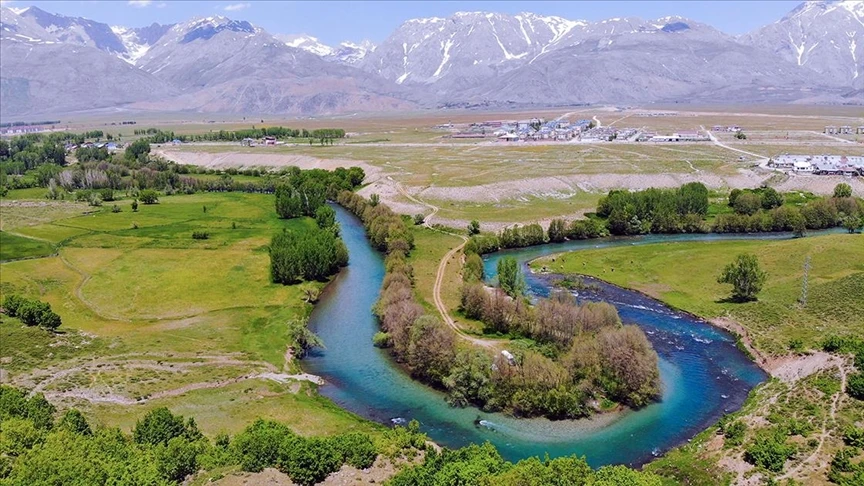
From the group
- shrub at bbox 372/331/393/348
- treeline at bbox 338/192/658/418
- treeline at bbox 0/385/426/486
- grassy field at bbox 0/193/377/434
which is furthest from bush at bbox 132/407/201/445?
shrub at bbox 372/331/393/348

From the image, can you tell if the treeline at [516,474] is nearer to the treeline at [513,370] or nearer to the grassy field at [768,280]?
the treeline at [513,370]

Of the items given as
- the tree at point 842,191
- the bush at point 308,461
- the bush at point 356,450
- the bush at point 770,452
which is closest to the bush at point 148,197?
the bush at point 308,461

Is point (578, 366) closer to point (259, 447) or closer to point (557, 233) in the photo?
point (259, 447)

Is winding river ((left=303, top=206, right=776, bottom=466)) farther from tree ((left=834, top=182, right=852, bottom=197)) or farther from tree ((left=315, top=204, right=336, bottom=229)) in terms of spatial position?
tree ((left=834, top=182, right=852, bottom=197))


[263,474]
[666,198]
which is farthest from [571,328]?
[666,198]

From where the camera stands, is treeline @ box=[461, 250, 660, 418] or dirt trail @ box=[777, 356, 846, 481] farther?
treeline @ box=[461, 250, 660, 418]

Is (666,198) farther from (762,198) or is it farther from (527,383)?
(527,383)

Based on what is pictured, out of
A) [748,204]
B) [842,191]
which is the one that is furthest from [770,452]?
[842,191]

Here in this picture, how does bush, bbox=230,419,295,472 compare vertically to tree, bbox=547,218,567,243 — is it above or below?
below
